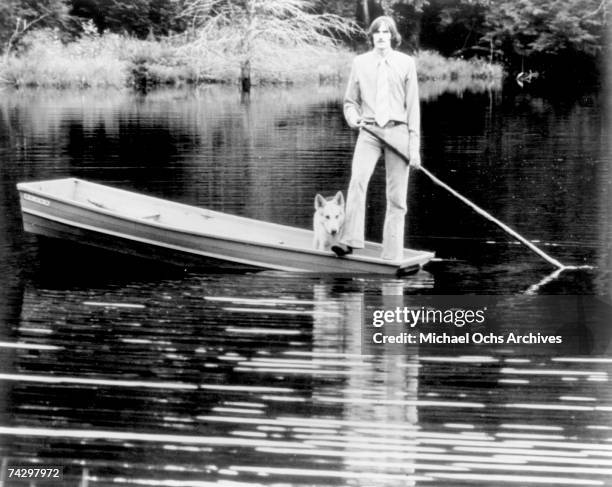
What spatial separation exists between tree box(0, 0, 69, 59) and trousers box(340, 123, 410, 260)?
680 inches

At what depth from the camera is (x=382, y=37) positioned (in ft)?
18.2

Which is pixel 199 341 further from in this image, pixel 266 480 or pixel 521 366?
pixel 266 480

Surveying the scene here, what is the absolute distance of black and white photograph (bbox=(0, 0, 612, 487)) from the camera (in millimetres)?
3533

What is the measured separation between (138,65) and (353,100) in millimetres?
19517

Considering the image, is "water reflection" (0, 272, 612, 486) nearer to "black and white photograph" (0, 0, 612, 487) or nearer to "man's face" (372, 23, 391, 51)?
"black and white photograph" (0, 0, 612, 487)

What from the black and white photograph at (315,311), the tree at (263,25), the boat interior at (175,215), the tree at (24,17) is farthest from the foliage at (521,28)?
the boat interior at (175,215)

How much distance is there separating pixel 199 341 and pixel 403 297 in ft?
4.00

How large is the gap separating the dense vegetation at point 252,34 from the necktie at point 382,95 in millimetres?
14186

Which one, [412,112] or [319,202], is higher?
[412,112]


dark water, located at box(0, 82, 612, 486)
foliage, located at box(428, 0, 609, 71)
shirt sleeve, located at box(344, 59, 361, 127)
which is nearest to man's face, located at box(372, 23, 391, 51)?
shirt sleeve, located at box(344, 59, 361, 127)

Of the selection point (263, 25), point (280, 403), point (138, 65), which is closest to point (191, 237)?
point (280, 403)

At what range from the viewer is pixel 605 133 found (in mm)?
14148

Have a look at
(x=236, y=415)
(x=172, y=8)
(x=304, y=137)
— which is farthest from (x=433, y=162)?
(x=172, y=8)

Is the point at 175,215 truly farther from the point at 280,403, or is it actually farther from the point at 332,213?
the point at 280,403
